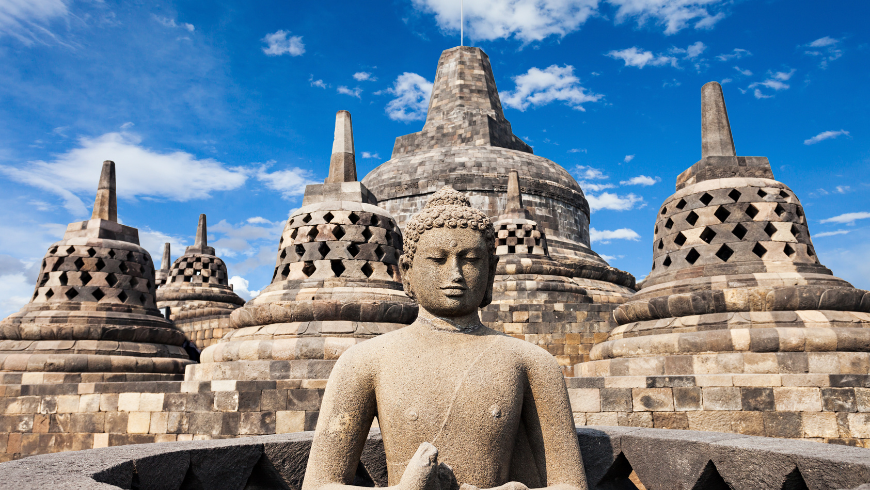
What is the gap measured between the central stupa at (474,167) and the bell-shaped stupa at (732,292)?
34.7ft

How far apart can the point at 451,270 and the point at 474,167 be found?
1762cm

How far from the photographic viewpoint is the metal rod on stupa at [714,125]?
7785mm

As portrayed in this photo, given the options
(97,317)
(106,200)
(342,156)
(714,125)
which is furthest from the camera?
(106,200)

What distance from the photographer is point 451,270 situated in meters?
2.67

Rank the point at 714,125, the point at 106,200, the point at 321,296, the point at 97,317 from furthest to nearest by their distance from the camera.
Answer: the point at 106,200, the point at 97,317, the point at 714,125, the point at 321,296

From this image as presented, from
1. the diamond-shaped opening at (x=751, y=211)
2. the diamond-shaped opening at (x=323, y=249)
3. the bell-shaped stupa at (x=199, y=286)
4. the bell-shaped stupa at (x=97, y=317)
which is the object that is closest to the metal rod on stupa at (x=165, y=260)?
the bell-shaped stupa at (x=199, y=286)

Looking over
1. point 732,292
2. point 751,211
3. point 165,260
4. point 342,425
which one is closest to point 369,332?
point 732,292

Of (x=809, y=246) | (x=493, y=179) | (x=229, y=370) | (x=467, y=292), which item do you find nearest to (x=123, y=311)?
(x=229, y=370)

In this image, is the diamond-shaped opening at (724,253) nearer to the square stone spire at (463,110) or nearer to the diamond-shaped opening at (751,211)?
the diamond-shaped opening at (751,211)

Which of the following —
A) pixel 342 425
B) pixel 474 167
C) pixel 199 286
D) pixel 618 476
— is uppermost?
pixel 474 167

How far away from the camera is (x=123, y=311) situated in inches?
360

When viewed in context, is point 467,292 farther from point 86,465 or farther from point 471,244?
point 86,465

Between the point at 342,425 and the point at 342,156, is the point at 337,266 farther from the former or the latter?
the point at 342,425

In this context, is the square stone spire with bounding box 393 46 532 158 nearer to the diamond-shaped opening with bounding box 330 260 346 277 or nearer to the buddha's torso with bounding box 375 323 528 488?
the diamond-shaped opening with bounding box 330 260 346 277
